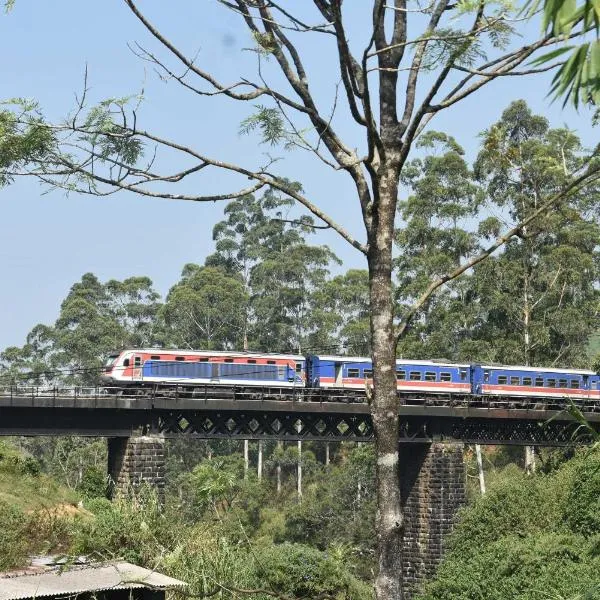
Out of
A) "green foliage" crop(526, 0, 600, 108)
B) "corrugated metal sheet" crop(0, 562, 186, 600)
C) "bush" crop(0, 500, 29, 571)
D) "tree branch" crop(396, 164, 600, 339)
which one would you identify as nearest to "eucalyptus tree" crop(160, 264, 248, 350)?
"bush" crop(0, 500, 29, 571)

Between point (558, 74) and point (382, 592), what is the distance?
12.5 ft

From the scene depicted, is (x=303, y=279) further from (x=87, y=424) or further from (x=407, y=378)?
(x=87, y=424)

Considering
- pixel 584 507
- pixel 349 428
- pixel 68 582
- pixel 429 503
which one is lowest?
pixel 429 503

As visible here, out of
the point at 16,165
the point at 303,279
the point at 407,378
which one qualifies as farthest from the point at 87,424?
the point at 303,279

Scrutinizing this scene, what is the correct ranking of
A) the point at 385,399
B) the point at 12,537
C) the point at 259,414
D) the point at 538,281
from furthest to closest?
the point at 538,281
the point at 259,414
the point at 12,537
the point at 385,399

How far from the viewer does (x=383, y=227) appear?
287 inches

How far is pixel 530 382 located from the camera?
170 feet

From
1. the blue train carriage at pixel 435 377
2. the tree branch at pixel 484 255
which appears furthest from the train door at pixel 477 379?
the tree branch at pixel 484 255

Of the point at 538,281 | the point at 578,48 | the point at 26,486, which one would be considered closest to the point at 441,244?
the point at 538,281

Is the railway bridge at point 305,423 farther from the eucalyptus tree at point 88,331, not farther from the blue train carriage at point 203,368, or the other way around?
the eucalyptus tree at point 88,331

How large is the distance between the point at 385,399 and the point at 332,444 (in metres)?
77.6

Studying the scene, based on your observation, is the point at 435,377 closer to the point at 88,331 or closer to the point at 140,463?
the point at 140,463

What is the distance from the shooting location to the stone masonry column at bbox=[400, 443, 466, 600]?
149 feet

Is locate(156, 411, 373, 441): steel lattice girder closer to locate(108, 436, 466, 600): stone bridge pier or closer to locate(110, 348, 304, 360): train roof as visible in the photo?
locate(108, 436, 466, 600): stone bridge pier
